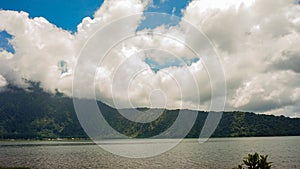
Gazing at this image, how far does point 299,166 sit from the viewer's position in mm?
89688

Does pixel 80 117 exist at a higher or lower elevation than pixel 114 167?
higher

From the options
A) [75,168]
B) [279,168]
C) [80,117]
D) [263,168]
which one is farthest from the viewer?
[75,168]

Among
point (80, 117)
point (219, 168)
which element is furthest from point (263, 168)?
point (219, 168)

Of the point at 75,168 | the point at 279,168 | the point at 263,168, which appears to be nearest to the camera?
the point at 263,168

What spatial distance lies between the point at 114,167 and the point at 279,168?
49.8m

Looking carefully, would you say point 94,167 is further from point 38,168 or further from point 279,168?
point 279,168

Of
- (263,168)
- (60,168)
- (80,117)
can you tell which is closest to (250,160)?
(263,168)

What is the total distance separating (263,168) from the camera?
32.8m

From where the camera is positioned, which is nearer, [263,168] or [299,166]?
[263,168]

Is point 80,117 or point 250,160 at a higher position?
point 80,117

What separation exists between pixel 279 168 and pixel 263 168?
60663mm

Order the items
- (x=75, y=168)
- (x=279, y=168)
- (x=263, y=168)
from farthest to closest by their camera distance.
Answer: (x=75, y=168), (x=279, y=168), (x=263, y=168)

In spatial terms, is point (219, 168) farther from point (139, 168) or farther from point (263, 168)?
point (263, 168)

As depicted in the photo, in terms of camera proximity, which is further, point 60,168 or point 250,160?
point 60,168
